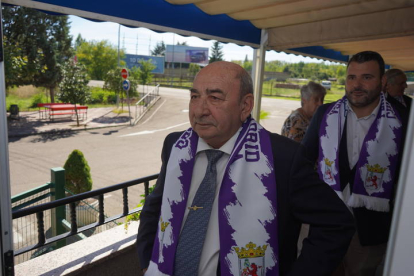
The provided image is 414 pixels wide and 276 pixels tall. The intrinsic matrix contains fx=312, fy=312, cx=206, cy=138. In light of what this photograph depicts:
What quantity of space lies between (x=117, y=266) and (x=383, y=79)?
8.27 ft

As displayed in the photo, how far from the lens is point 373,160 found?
191cm

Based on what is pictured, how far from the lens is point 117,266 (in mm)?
2705

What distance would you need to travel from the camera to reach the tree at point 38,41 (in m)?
18.8

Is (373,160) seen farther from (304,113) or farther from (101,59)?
(101,59)

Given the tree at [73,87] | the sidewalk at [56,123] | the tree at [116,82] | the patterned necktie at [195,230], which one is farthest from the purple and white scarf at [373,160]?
the tree at [116,82]

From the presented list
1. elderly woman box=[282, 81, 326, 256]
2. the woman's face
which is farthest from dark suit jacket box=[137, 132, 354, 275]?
the woman's face

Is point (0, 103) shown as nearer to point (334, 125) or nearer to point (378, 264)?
point (334, 125)

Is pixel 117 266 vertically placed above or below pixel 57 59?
below

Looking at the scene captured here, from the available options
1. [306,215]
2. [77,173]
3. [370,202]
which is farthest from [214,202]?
[77,173]

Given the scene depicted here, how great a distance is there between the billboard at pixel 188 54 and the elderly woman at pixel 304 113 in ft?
239

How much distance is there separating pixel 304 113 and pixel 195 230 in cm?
222

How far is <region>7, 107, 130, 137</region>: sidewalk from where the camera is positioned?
1771 centimetres

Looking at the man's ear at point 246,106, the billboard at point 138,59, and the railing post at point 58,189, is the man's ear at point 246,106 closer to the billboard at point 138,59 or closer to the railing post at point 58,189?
the railing post at point 58,189

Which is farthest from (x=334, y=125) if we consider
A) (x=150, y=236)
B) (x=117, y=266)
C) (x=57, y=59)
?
(x=57, y=59)
